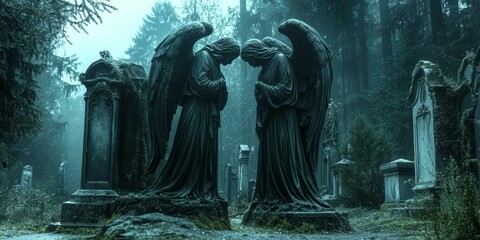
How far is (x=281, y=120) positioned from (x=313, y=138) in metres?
0.62

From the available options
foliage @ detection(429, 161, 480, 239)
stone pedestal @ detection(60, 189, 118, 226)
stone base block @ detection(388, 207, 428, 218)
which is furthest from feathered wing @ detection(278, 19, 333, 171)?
foliage @ detection(429, 161, 480, 239)

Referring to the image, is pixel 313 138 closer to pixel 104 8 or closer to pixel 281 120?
pixel 281 120

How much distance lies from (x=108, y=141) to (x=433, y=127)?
6.52m

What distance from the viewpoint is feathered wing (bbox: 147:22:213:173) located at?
7.61m

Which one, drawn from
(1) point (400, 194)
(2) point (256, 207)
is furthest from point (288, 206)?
(1) point (400, 194)

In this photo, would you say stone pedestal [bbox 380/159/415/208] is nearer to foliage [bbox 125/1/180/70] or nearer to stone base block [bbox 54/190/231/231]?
stone base block [bbox 54/190/231/231]

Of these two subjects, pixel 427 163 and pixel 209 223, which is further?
pixel 427 163

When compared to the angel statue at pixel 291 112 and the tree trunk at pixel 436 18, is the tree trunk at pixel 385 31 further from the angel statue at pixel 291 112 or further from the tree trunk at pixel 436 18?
the angel statue at pixel 291 112

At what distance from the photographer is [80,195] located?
29.1ft

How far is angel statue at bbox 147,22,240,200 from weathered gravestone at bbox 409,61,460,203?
4.52 m

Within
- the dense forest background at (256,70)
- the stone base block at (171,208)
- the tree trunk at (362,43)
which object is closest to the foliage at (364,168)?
the dense forest background at (256,70)

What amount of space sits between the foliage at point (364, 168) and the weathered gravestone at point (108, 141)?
25.4 feet

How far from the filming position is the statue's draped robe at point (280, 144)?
7.82 meters

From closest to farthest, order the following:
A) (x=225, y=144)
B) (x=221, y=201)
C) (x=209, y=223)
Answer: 1. (x=209, y=223)
2. (x=221, y=201)
3. (x=225, y=144)
